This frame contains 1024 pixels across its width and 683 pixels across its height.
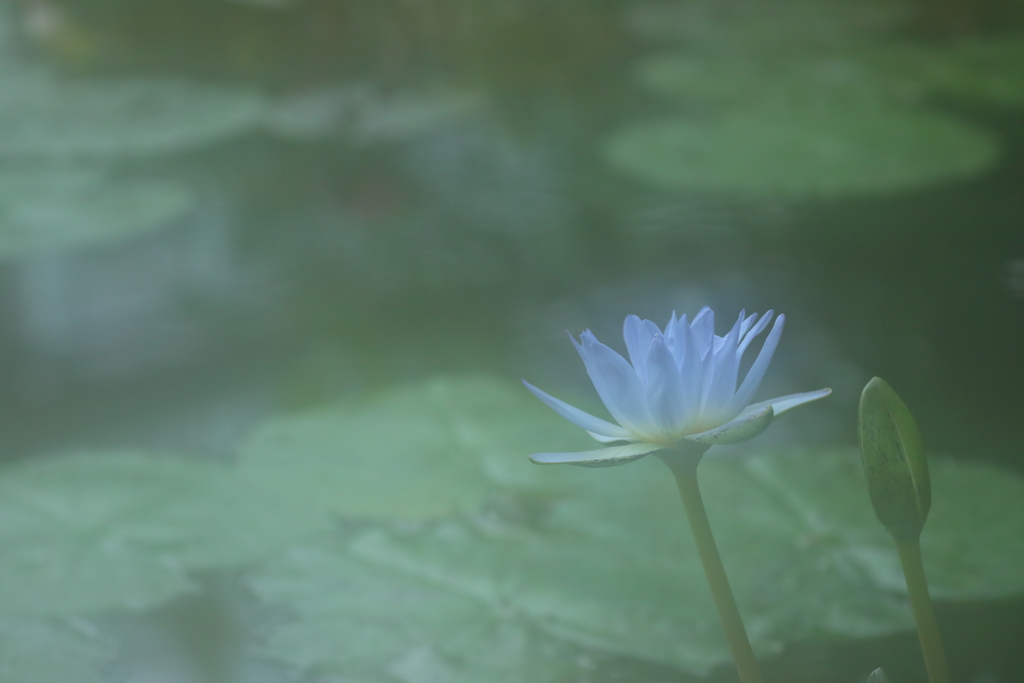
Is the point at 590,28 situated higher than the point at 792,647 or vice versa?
the point at 590,28

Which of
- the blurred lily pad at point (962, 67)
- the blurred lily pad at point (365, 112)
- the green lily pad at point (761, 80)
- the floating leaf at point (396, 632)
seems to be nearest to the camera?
the floating leaf at point (396, 632)

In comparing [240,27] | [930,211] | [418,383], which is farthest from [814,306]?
[240,27]

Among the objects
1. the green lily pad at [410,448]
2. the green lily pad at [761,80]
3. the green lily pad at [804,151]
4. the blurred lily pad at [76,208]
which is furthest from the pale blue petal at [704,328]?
the green lily pad at [761,80]

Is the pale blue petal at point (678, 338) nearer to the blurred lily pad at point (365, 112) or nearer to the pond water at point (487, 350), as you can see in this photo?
the pond water at point (487, 350)

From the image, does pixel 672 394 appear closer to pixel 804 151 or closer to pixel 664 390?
pixel 664 390

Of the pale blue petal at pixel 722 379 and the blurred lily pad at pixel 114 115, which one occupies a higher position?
the blurred lily pad at pixel 114 115

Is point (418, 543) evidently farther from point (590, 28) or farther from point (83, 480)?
point (590, 28)
